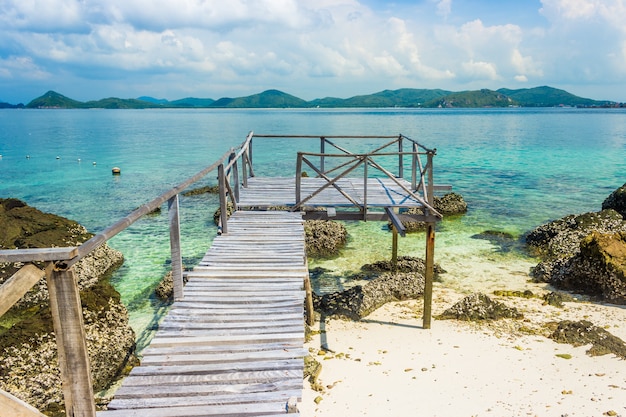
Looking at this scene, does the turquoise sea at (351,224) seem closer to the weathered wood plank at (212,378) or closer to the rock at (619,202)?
the rock at (619,202)

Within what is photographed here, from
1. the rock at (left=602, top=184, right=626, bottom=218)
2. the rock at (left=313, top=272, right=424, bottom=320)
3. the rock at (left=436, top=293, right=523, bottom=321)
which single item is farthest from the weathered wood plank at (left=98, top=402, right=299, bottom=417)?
the rock at (left=602, top=184, right=626, bottom=218)

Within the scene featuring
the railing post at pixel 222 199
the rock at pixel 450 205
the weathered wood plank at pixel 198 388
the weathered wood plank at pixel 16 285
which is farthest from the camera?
the rock at pixel 450 205

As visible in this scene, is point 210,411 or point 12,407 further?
point 210,411

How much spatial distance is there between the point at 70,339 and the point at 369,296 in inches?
375

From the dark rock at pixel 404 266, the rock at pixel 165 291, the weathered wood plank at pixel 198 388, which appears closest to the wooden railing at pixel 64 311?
the weathered wood plank at pixel 198 388

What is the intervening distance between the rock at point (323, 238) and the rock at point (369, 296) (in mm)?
3946

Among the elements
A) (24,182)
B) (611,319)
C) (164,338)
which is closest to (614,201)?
(611,319)

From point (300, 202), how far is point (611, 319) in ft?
25.6

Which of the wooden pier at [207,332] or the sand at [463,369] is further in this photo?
the sand at [463,369]

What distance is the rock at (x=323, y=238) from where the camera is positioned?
16953mm

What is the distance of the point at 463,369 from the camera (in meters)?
8.78

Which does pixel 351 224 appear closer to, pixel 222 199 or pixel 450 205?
pixel 450 205

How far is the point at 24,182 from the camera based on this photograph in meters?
36.9

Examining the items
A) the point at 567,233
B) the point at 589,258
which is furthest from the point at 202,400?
the point at 567,233
